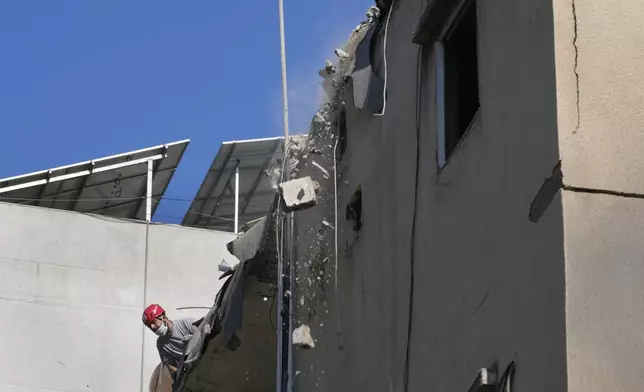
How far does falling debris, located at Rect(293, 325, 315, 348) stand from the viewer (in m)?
9.87

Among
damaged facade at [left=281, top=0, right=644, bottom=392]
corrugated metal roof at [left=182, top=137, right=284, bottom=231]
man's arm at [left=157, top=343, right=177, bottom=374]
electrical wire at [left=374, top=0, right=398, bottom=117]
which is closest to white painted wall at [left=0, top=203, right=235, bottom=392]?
corrugated metal roof at [left=182, top=137, right=284, bottom=231]

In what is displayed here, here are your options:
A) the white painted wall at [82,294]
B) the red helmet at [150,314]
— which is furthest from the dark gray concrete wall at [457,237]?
the white painted wall at [82,294]

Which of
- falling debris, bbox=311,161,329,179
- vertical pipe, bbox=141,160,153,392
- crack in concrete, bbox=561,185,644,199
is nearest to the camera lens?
crack in concrete, bbox=561,185,644,199

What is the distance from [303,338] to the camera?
9.88 metres

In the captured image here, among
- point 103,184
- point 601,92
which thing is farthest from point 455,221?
point 103,184

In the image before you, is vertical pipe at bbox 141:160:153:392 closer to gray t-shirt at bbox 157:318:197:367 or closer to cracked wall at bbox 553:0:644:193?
gray t-shirt at bbox 157:318:197:367

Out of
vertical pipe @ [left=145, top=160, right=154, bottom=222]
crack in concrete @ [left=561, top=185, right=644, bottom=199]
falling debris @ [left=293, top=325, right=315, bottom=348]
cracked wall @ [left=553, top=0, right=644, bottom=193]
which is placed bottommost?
falling debris @ [left=293, top=325, right=315, bottom=348]

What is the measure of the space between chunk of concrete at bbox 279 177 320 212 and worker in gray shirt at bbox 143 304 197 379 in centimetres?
436

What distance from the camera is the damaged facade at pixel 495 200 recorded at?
469 cm

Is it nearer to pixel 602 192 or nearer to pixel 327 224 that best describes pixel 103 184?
pixel 327 224

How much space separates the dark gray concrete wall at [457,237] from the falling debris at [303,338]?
129 mm

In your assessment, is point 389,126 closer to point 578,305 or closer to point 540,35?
point 540,35

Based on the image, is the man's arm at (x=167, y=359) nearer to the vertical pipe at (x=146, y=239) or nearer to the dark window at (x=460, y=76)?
the dark window at (x=460, y=76)

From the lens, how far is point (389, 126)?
8.23m
